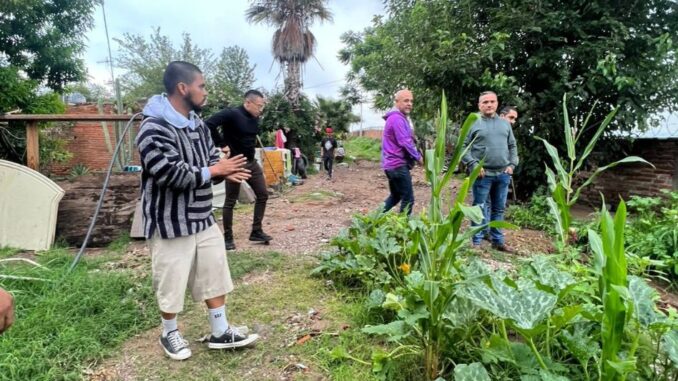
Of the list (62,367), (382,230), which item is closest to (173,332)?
(62,367)

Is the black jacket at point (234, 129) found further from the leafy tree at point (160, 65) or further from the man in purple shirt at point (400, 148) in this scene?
the leafy tree at point (160, 65)

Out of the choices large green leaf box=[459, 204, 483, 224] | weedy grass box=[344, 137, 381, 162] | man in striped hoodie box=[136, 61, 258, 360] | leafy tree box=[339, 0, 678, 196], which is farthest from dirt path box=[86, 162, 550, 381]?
weedy grass box=[344, 137, 381, 162]

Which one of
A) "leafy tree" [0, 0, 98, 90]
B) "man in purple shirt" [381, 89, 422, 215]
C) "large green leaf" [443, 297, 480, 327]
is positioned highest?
"leafy tree" [0, 0, 98, 90]

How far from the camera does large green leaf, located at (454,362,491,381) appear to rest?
1.43 metres

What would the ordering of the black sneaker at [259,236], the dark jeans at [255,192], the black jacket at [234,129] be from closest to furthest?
1. the black jacket at [234,129]
2. the dark jeans at [255,192]
3. the black sneaker at [259,236]

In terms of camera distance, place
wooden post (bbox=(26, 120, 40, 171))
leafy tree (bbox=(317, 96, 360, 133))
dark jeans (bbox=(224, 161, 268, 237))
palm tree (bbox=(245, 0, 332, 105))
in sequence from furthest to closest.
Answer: leafy tree (bbox=(317, 96, 360, 133)) < palm tree (bbox=(245, 0, 332, 105)) < wooden post (bbox=(26, 120, 40, 171)) < dark jeans (bbox=(224, 161, 268, 237))

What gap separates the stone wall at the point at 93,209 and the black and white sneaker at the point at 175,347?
278 centimetres

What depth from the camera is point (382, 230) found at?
286 centimetres

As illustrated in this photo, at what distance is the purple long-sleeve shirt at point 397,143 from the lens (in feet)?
12.6

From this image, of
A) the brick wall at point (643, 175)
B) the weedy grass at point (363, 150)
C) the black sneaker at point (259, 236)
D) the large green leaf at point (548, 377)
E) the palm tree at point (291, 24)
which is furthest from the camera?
the weedy grass at point (363, 150)

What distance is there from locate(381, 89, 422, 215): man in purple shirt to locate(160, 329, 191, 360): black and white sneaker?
7.30 ft

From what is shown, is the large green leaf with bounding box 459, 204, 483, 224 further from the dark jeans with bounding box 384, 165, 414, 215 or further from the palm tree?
the palm tree

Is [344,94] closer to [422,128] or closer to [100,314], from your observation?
[422,128]

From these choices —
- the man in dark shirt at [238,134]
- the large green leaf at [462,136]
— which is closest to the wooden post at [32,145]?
the man in dark shirt at [238,134]
